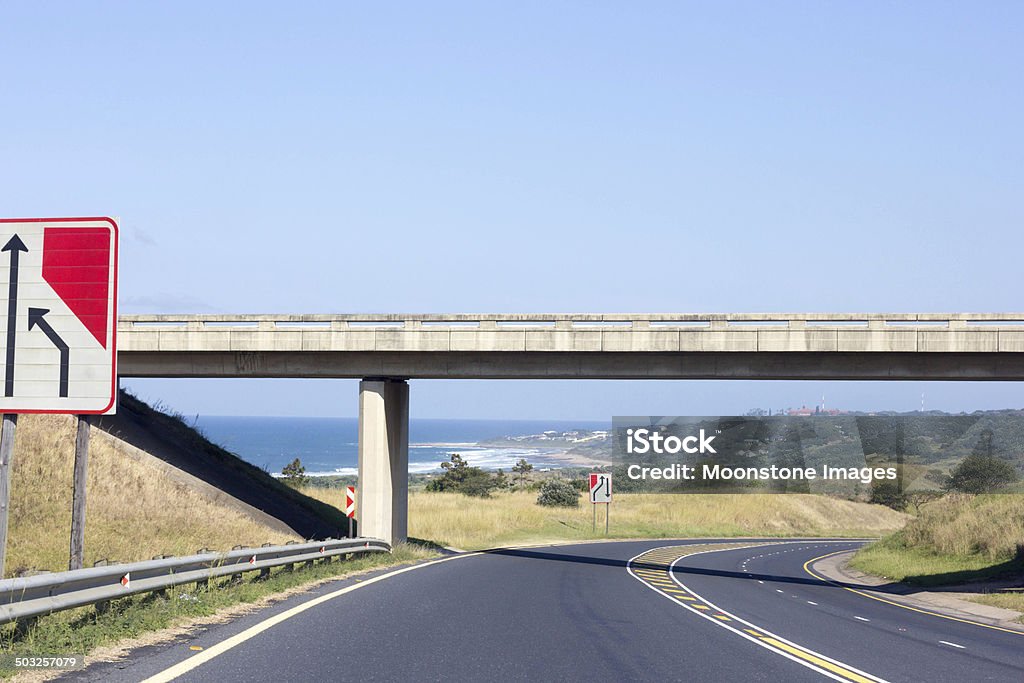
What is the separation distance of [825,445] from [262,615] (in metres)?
103

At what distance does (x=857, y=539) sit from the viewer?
2768 inches

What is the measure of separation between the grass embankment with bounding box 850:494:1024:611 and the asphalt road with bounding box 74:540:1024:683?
10784mm

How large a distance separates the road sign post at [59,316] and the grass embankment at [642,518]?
35.4 meters

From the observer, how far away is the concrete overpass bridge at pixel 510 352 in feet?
108

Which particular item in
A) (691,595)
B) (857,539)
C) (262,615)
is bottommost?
(857,539)

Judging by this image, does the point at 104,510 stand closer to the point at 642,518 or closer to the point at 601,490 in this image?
the point at 601,490

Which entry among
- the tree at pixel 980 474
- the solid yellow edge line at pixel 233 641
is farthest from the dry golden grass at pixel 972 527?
the tree at pixel 980 474

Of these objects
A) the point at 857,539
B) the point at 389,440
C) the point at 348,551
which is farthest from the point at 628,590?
the point at 857,539

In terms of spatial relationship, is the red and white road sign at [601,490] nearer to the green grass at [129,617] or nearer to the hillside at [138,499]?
the hillside at [138,499]

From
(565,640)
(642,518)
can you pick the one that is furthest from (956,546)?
(642,518)

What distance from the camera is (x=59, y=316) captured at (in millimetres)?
10281

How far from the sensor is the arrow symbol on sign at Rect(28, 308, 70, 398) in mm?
10203

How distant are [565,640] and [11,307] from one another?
7.06 m

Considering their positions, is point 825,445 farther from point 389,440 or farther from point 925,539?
point 389,440
